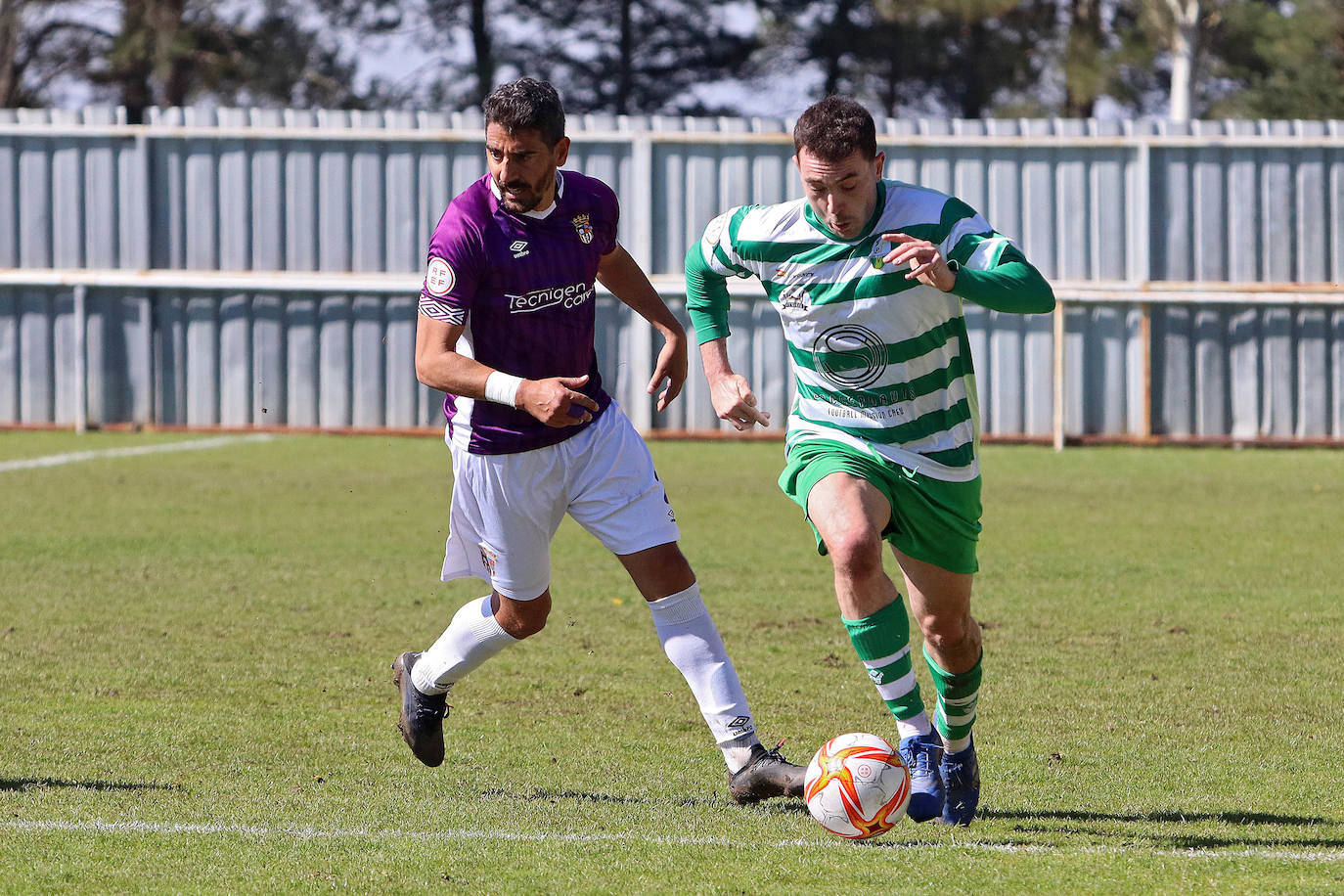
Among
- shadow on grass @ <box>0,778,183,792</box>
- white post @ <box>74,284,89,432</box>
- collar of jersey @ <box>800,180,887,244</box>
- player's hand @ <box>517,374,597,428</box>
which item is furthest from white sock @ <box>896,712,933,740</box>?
white post @ <box>74,284,89,432</box>

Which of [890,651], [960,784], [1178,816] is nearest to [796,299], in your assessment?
[890,651]

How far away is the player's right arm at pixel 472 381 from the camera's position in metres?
4.45

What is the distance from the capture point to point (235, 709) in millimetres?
6176

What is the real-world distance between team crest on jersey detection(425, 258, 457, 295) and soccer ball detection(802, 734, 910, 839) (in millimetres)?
1707

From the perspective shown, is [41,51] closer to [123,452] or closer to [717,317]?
[123,452]

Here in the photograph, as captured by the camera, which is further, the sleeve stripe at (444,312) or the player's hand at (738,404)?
the player's hand at (738,404)

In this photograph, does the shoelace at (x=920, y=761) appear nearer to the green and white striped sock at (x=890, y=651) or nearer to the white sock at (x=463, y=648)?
the green and white striped sock at (x=890, y=651)

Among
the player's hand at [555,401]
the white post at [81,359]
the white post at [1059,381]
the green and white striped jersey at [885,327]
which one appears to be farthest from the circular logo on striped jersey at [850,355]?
the white post at [81,359]

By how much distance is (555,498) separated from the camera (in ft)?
16.7

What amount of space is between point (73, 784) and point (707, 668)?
6.40 feet

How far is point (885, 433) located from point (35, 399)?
53.1ft

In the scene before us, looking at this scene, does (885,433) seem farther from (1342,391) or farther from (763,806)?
(1342,391)

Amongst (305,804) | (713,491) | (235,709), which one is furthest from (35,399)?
(305,804)

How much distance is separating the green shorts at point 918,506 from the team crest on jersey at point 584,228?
38.1 inches
